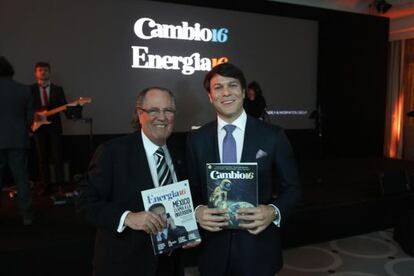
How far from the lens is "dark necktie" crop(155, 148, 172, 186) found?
1.36m

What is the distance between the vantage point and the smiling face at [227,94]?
1.26 m

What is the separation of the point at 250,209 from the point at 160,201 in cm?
30

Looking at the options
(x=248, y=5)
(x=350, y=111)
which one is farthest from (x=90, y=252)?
(x=350, y=111)

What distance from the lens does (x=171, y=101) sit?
1.34m

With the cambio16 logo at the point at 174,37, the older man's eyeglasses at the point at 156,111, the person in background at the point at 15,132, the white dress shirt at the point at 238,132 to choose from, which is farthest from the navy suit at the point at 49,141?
the white dress shirt at the point at 238,132

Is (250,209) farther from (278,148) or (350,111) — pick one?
(350,111)

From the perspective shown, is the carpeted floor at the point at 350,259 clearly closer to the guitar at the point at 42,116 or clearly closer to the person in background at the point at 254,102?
the person in background at the point at 254,102

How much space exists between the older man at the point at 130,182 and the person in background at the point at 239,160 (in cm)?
15

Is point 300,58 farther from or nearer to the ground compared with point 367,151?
farther from the ground

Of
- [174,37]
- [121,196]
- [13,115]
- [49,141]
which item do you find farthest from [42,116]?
[121,196]

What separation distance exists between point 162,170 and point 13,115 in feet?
7.16

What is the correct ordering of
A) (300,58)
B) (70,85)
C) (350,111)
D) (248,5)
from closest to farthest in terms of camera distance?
(70,85) → (248,5) → (300,58) → (350,111)

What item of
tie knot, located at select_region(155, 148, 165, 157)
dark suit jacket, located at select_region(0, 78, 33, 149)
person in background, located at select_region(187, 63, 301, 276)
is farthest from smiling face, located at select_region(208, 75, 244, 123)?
dark suit jacket, located at select_region(0, 78, 33, 149)

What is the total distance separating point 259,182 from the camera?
1.31 m
